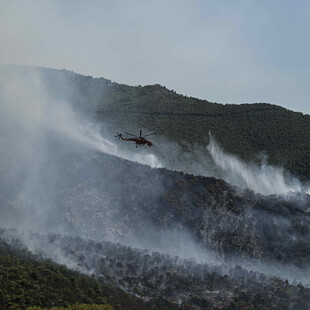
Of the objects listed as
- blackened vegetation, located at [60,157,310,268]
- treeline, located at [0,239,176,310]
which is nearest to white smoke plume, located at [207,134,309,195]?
blackened vegetation, located at [60,157,310,268]

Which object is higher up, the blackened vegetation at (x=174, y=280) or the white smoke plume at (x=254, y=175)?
the white smoke plume at (x=254, y=175)

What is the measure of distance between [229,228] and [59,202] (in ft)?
97.5

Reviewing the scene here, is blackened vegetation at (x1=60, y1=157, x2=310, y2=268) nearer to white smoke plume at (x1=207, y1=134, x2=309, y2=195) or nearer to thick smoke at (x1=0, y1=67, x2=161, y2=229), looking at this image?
thick smoke at (x1=0, y1=67, x2=161, y2=229)

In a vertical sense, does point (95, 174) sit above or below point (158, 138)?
below

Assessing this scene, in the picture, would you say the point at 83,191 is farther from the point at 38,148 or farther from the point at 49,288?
the point at 49,288

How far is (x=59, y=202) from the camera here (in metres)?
119

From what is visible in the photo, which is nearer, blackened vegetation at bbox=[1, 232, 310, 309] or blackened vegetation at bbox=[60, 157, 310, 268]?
blackened vegetation at bbox=[1, 232, 310, 309]

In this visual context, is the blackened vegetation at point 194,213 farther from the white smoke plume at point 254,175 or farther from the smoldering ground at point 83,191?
the white smoke plume at point 254,175

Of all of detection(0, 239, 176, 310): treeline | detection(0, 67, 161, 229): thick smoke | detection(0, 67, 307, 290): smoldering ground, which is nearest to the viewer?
detection(0, 239, 176, 310): treeline

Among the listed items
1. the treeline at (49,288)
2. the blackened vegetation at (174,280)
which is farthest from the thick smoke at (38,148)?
the treeline at (49,288)

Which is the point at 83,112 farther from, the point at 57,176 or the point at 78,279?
the point at 78,279

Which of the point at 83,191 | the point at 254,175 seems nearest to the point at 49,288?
the point at 83,191

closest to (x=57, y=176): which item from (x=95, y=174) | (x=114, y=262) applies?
(x=95, y=174)

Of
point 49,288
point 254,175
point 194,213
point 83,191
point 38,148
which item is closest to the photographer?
point 49,288
